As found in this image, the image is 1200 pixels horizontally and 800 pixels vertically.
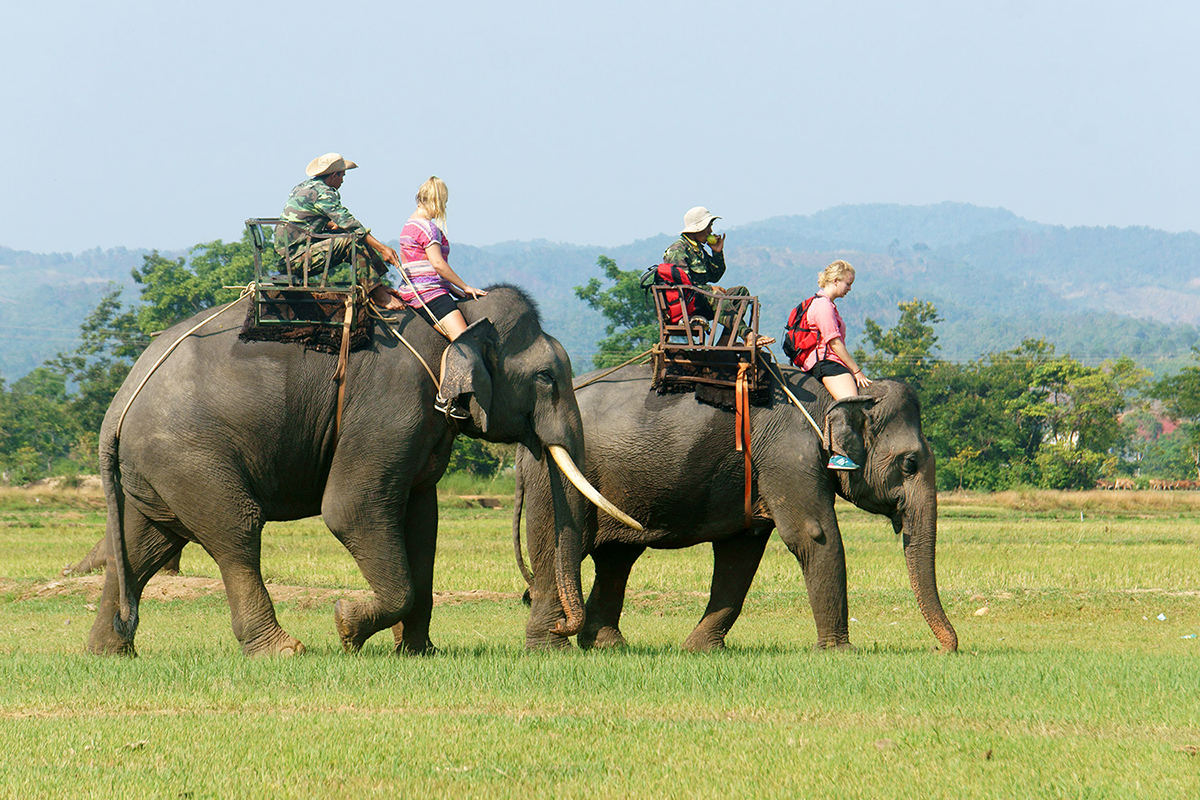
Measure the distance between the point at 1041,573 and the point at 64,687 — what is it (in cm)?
1744

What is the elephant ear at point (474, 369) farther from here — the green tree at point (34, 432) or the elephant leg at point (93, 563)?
the green tree at point (34, 432)

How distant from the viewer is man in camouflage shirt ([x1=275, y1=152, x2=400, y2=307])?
10008mm

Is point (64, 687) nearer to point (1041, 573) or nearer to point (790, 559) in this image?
point (1041, 573)

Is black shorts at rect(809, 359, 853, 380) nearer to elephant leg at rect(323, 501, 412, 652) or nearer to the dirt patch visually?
elephant leg at rect(323, 501, 412, 652)

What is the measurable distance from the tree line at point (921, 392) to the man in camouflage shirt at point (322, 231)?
5820 cm

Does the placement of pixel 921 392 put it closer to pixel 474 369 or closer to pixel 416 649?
pixel 416 649

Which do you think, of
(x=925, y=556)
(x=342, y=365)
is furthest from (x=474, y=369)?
(x=925, y=556)

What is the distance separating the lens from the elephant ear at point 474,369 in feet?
32.0

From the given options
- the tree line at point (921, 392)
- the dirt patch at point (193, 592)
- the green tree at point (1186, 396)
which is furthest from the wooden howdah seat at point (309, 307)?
the green tree at point (1186, 396)

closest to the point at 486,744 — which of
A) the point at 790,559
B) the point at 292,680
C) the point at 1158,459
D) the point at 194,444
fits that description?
the point at 292,680

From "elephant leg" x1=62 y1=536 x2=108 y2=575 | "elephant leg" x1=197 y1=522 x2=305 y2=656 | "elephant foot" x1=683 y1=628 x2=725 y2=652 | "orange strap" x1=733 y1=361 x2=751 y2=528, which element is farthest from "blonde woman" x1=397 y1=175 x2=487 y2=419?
"elephant leg" x1=62 y1=536 x2=108 y2=575

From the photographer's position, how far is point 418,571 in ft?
35.1

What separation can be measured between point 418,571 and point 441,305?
2.13 metres

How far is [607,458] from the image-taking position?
38.2ft
